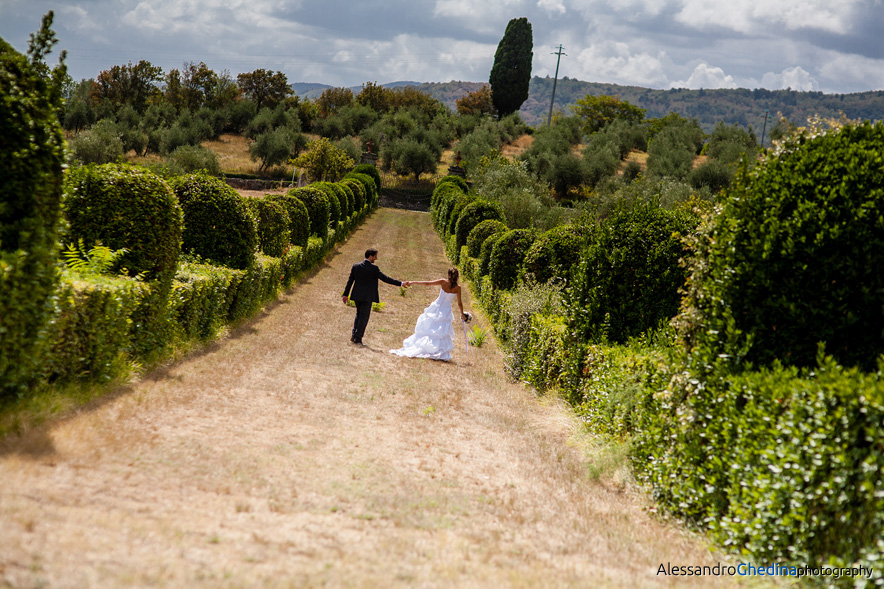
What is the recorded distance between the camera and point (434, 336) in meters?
11.6

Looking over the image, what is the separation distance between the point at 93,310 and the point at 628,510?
5125mm

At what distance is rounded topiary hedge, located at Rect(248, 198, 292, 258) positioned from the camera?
15836 mm

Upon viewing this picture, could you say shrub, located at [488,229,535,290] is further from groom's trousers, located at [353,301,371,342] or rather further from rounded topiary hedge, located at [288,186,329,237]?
rounded topiary hedge, located at [288,186,329,237]

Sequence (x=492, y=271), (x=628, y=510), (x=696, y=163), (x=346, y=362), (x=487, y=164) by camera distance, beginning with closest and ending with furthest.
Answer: (x=628, y=510) → (x=346, y=362) → (x=492, y=271) → (x=487, y=164) → (x=696, y=163)

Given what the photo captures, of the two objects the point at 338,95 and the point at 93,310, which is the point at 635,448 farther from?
the point at 338,95

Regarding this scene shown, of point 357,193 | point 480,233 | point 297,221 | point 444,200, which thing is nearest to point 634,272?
point 297,221

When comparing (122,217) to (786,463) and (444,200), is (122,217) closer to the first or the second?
(786,463)

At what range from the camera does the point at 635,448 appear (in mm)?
5762

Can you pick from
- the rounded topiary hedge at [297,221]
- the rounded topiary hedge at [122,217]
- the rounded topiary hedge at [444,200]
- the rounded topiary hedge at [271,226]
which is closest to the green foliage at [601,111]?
the rounded topiary hedge at [444,200]

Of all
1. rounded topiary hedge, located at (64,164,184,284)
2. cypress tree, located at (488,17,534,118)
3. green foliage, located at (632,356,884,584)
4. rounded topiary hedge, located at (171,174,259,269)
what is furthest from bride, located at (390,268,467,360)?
cypress tree, located at (488,17,534,118)

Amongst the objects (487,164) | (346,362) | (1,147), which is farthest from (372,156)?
(1,147)

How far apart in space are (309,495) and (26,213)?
10.2 ft

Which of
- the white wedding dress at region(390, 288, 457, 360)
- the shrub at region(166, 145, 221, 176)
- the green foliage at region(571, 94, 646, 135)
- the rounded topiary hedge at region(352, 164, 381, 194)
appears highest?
the green foliage at region(571, 94, 646, 135)

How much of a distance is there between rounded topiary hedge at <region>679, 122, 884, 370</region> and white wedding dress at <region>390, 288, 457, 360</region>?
652 cm
